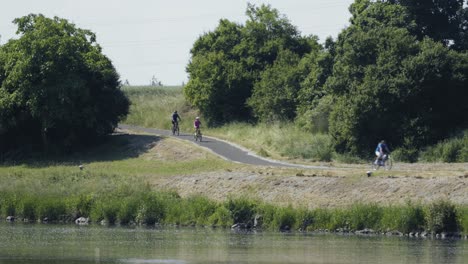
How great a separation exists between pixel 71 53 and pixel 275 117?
17413mm

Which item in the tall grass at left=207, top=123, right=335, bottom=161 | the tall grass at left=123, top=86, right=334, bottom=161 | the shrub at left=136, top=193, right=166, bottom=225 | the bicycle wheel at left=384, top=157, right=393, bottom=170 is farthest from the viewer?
the tall grass at left=123, top=86, right=334, bottom=161

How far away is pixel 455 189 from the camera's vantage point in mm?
51750

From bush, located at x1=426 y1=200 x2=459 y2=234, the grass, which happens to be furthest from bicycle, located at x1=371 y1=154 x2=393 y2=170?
bush, located at x1=426 y1=200 x2=459 y2=234

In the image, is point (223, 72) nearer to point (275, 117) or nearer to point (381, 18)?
point (275, 117)

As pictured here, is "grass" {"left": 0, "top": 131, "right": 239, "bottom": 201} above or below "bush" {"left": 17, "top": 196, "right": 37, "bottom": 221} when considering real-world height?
above

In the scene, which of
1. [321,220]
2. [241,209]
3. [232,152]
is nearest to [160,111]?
[232,152]

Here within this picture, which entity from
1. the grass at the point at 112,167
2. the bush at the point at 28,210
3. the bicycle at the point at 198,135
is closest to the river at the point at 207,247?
the bush at the point at 28,210

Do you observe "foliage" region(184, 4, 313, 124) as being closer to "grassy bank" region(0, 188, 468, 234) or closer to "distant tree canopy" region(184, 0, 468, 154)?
"distant tree canopy" region(184, 0, 468, 154)

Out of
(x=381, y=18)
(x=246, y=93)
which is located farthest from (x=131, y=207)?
(x=246, y=93)

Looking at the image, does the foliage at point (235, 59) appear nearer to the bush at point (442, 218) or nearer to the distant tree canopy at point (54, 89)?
the distant tree canopy at point (54, 89)

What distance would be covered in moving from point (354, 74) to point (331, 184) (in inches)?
722

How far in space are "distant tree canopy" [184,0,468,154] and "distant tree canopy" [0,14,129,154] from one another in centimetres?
1371

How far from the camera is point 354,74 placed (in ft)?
240

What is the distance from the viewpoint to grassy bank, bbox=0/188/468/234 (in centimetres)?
4816
